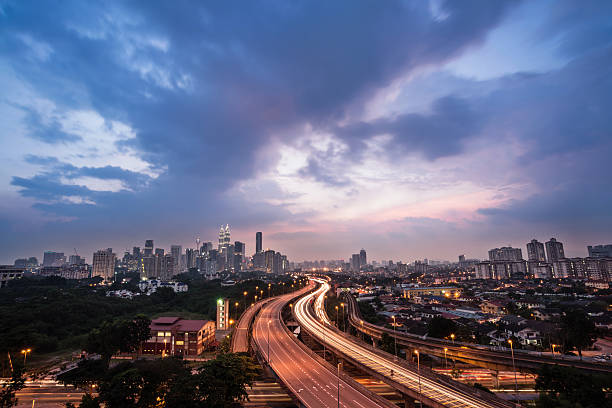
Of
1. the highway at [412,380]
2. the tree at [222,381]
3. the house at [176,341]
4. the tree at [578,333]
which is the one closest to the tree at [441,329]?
the tree at [578,333]

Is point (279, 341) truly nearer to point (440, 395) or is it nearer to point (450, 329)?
point (440, 395)

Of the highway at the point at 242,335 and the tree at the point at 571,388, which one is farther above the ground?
the tree at the point at 571,388

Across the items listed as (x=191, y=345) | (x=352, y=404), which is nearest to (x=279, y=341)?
(x=191, y=345)

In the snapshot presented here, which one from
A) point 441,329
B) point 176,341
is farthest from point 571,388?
point 176,341

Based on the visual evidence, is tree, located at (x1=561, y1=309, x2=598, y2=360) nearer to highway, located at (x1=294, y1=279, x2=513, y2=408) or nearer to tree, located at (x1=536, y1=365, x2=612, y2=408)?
tree, located at (x1=536, y1=365, x2=612, y2=408)

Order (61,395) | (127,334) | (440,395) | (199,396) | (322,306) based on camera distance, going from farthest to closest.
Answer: (322,306) → (127,334) → (61,395) → (440,395) → (199,396)

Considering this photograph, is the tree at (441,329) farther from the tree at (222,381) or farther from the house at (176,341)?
the tree at (222,381)

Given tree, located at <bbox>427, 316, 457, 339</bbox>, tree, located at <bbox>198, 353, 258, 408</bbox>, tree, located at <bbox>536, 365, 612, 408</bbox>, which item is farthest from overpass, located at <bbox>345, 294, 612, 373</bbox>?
tree, located at <bbox>198, 353, 258, 408</bbox>
